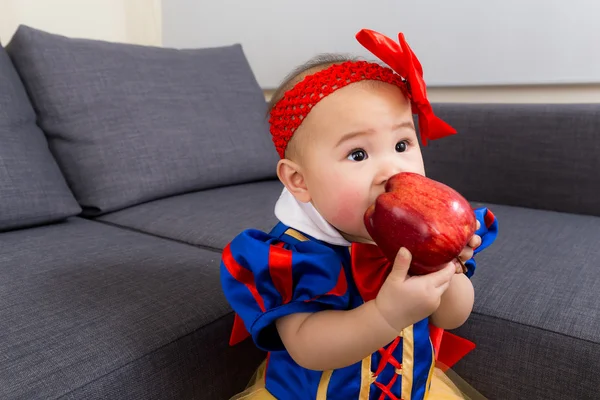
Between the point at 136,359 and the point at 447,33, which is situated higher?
the point at 447,33

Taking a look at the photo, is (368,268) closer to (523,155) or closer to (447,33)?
(523,155)

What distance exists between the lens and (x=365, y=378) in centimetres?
73

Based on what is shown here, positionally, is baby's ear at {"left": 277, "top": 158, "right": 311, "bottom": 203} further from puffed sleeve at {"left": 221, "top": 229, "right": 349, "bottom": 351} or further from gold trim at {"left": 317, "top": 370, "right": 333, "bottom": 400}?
gold trim at {"left": 317, "top": 370, "right": 333, "bottom": 400}

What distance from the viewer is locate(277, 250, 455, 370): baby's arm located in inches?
23.2

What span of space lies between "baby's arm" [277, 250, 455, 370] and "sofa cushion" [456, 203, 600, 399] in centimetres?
31

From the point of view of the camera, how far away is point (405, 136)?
2.24 ft

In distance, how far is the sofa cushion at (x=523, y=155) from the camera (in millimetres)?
1451

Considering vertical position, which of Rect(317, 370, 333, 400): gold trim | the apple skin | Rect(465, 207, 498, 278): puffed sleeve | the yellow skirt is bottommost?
the yellow skirt

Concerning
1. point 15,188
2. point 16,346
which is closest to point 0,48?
point 15,188

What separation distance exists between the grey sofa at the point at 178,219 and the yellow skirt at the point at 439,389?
0.02m

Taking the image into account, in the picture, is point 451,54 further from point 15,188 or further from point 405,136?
point 15,188

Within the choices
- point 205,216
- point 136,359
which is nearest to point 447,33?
point 205,216

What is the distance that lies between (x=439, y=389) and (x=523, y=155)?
0.90 meters

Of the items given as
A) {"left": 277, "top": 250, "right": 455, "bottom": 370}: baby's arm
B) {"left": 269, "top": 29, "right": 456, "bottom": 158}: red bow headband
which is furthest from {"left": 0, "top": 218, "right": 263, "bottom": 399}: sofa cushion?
{"left": 269, "top": 29, "right": 456, "bottom": 158}: red bow headband
